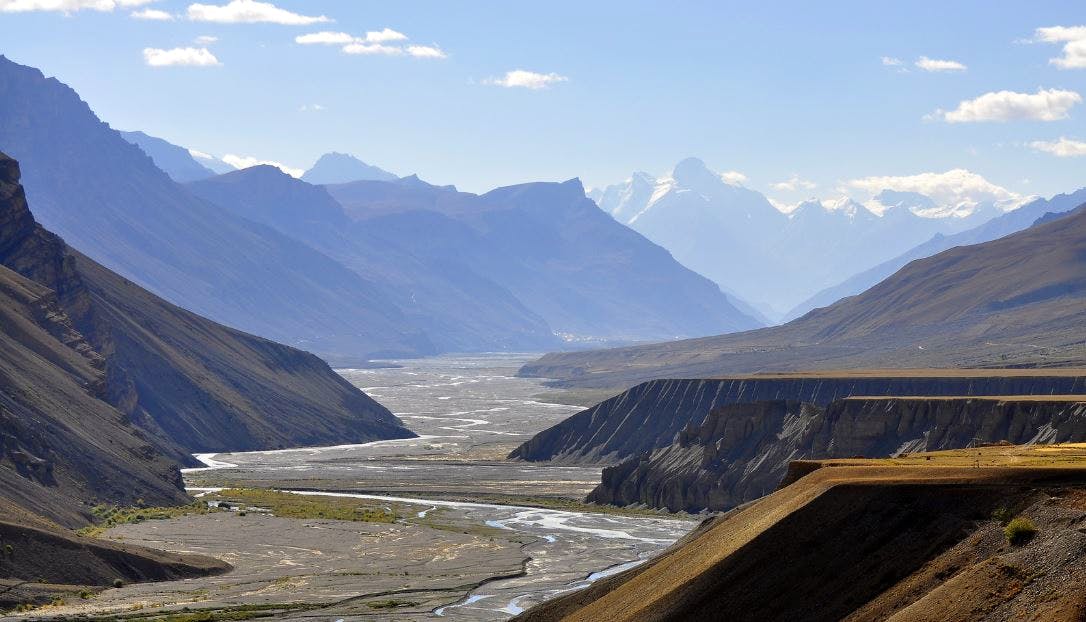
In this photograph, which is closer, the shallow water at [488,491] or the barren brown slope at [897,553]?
the barren brown slope at [897,553]

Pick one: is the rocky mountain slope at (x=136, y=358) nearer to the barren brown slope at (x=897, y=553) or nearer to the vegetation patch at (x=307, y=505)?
the vegetation patch at (x=307, y=505)

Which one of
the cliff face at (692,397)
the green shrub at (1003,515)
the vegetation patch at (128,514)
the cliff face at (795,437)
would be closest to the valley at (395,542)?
the vegetation patch at (128,514)

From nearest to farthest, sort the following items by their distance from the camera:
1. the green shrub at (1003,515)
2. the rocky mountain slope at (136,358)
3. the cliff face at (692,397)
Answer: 1. the green shrub at (1003,515)
2. the cliff face at (692,397)
3. the rocky mountain slope at (136,358)

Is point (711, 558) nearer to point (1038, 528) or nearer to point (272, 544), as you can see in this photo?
point (1038, 528)

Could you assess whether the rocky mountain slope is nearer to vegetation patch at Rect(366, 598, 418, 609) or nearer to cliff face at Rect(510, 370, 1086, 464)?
cliff face at Rect(510, 370, 1086, 464)

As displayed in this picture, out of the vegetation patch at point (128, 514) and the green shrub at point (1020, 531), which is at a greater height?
the green shrub at point (1020, 531)

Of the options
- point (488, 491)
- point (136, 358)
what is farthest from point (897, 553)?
point (136, 358)
